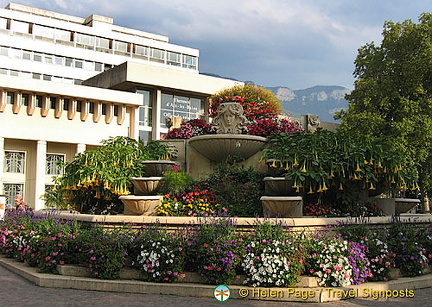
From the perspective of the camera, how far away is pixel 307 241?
7.39 meters

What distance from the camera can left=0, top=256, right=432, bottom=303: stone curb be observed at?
6.75m

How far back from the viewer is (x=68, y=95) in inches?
1468

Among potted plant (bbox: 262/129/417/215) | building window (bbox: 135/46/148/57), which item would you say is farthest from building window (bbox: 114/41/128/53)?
potted plant (bbox: 262/129/417/215)

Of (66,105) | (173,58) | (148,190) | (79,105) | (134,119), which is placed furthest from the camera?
(173,58)

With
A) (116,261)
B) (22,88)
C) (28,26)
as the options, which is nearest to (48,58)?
(28,26)

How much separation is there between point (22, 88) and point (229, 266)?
106 ft

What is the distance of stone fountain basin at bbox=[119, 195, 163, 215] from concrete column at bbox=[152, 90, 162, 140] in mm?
32945

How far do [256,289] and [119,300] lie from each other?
198cm

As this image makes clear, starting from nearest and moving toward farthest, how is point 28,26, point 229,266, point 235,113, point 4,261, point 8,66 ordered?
1. point 229,266
2. point 4,261
3. point 235,113
4. point 8,66
5. point 28,26

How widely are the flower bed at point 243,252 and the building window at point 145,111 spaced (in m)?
35.0

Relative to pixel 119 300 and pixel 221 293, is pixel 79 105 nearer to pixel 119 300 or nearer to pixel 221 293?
pixel 119 300

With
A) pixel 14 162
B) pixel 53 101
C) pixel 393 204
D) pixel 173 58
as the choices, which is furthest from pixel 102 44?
pixel 393 204

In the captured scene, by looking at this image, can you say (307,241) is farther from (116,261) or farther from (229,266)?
(116,261)
